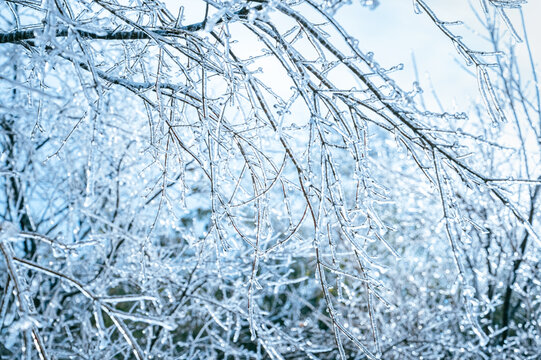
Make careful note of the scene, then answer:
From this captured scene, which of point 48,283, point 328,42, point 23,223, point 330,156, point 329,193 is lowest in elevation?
point 48,283

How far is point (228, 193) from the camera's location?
20.0 ft

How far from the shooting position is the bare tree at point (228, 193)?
1828 millimetres

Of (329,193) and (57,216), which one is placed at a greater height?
(329,193)

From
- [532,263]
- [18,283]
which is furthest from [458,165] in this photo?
[532,263]

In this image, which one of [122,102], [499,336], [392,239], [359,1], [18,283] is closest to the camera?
[359,1]

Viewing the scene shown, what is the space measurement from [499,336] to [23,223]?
5.97 m

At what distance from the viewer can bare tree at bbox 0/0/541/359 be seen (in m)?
1.83

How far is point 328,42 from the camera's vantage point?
182cm

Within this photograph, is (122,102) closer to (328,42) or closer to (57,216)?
(57,216)

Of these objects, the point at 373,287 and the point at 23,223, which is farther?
the point at 23,223

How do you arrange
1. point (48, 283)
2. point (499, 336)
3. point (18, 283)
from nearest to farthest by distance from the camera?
point (18, 283) < point (48, 283) < point (499, 336)

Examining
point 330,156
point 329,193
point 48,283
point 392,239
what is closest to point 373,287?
point 329,193

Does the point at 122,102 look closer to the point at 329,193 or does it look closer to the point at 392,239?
the point at 329,193

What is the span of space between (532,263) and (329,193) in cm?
557
